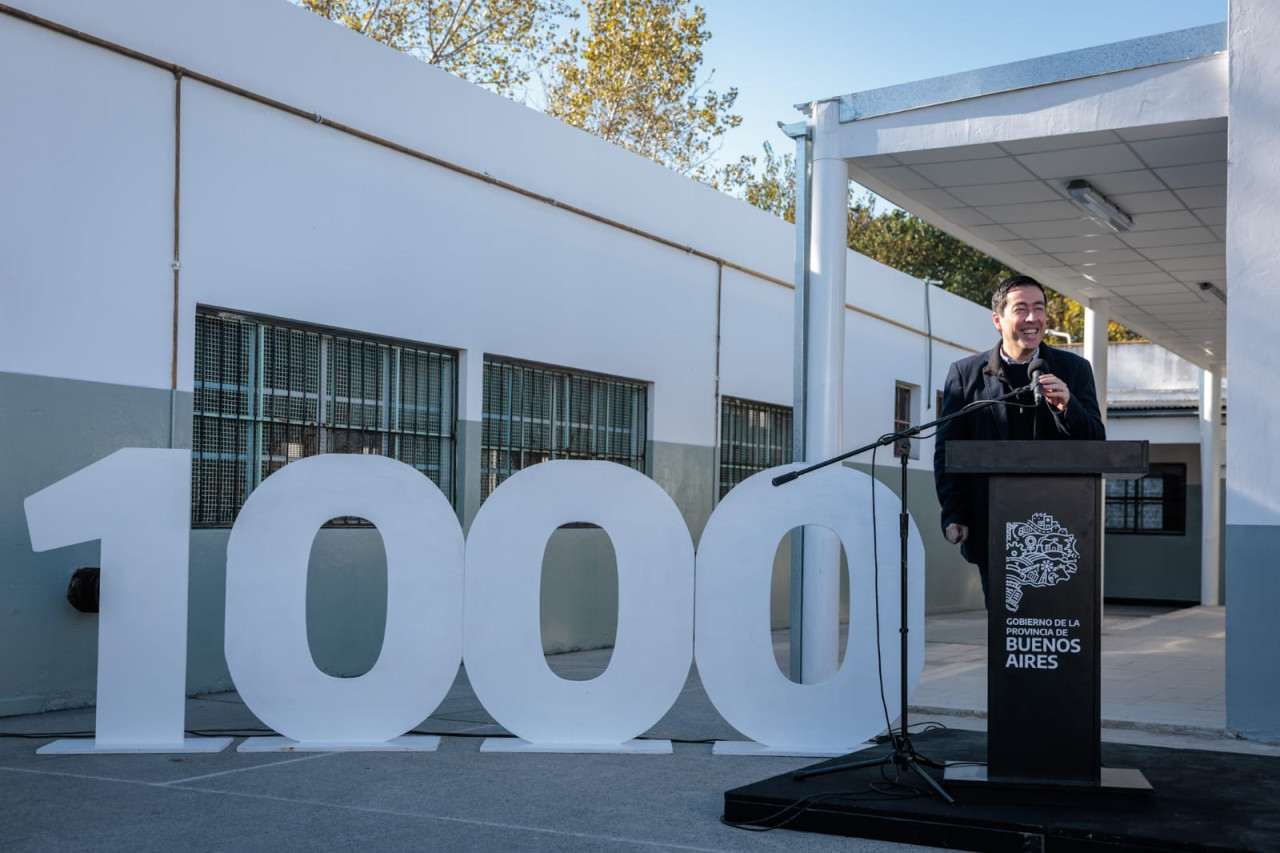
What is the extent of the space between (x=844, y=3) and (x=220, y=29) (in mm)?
8491

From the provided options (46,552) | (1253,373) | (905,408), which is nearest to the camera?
(1253,373)

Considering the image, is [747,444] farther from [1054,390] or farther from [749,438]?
[1054,390]

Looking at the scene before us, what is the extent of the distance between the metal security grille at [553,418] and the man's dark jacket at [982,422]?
4.97 metres

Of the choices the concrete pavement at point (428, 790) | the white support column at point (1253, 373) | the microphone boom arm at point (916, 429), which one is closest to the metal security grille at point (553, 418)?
the concrete pavement at point (428, 790)

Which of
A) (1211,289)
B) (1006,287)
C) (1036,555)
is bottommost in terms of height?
(1036,555)

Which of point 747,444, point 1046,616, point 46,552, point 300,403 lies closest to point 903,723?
point 1046,616

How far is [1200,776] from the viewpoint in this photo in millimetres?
4613

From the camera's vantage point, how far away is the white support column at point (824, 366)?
23.0ft

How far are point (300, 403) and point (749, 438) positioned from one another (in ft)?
18.8

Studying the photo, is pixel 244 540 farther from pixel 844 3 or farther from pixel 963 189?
pixel 844 3

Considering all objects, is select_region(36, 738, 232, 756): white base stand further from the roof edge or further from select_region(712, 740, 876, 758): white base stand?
the roof edge

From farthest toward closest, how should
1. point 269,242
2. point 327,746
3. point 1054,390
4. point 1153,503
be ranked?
point 1153,503 → point 269,242 → point 327,746 → point 1054,390

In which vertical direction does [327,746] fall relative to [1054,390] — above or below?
below

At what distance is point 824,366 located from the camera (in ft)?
23.5
